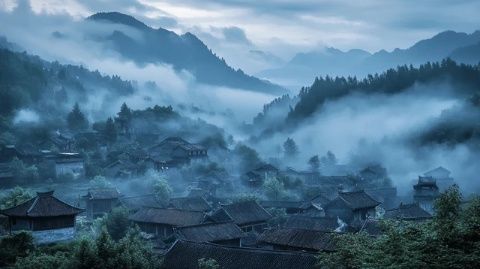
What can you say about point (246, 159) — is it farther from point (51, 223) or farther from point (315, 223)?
point (51, 223)

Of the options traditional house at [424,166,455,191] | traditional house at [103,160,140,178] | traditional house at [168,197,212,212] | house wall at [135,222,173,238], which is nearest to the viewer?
house wall at [135,222,173,238]

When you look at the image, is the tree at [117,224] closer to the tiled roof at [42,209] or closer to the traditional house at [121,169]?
the tiled roof at [42,209]

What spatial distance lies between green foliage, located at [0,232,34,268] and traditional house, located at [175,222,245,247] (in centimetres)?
1037

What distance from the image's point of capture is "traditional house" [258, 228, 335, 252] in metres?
34.4

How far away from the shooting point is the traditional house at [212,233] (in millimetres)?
37031

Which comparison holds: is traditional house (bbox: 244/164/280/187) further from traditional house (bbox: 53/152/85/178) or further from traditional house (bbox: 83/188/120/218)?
traditional house (bbox: 83/188/120/218)

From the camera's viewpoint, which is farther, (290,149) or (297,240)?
(290,149)

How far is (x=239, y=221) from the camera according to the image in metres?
46.6

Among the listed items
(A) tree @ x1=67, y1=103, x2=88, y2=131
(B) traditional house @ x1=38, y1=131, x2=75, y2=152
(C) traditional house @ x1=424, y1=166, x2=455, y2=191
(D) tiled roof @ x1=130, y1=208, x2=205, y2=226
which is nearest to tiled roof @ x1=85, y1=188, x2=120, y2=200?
(D) tiled roof @ x1=130, y1=208, x2=205, y2=226

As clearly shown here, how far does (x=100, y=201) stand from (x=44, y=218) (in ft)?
69.1

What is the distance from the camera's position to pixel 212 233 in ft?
127

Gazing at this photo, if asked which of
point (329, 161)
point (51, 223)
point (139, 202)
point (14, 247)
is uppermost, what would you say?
point (51, 223)

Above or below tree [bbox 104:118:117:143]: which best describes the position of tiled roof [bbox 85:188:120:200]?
below

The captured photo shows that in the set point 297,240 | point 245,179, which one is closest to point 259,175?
point 245,179
